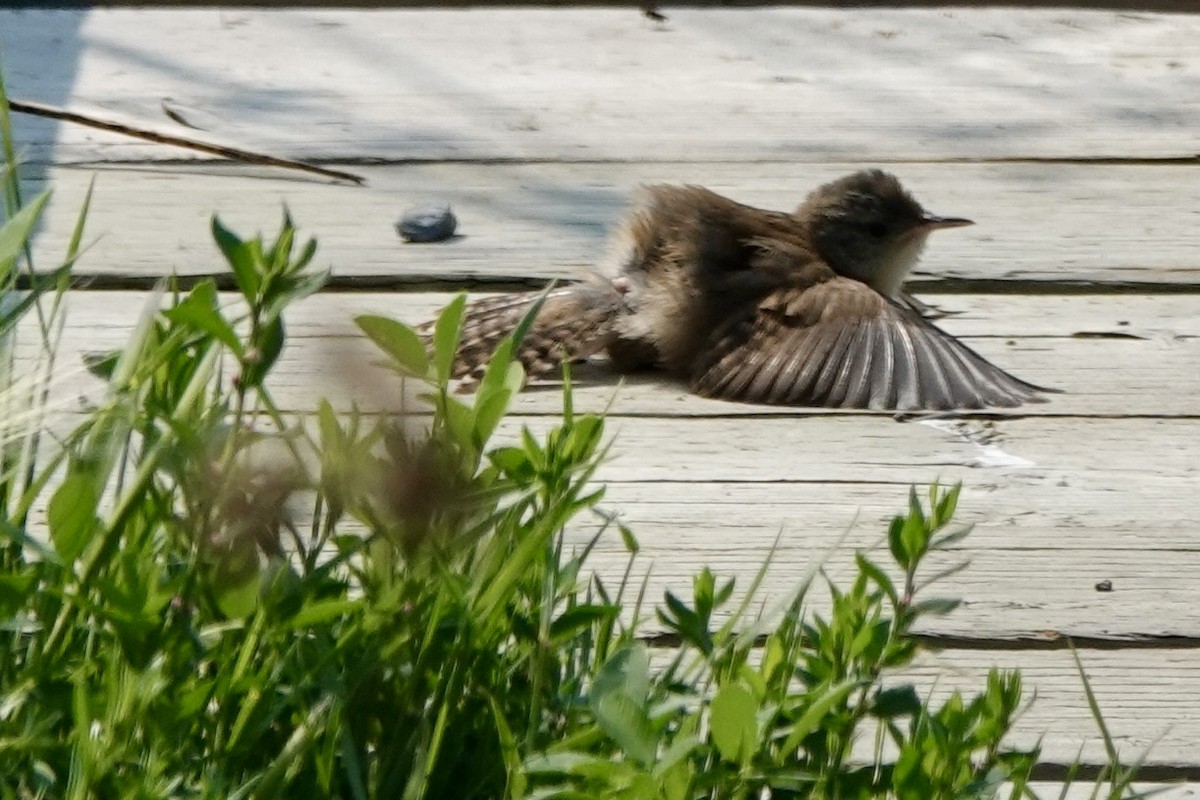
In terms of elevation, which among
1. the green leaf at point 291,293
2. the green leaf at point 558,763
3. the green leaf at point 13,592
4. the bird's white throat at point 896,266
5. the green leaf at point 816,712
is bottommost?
the bird's white throat at point 896,266


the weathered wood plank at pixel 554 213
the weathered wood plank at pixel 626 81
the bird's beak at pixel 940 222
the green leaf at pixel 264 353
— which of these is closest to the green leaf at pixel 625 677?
the green leaf at pixel 264 353

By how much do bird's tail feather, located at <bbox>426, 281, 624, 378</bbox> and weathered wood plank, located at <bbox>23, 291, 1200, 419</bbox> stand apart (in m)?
0.09

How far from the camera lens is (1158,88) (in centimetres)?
478

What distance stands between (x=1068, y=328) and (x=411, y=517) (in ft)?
7.61

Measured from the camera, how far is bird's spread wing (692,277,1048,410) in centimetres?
326

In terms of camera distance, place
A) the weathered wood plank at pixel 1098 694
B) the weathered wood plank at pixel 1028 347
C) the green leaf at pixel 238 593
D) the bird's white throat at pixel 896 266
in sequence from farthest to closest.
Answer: the bird's white throat at pixel 896 266 < the weathered wood plank at pixel 1028 347 < the weathered wood plank at pixel 1098 694 < the green leaf at pixel 238 593

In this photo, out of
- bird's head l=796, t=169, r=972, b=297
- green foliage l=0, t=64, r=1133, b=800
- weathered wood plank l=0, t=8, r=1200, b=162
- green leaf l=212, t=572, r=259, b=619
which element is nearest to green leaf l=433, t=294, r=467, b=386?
green foliage l=0, t=64, r=1133, b=800

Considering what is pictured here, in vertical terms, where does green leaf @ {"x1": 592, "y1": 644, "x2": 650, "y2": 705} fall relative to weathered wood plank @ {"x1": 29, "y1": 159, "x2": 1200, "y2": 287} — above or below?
above

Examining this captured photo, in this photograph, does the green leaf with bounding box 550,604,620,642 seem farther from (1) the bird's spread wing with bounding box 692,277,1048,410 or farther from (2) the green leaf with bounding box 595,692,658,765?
(1) the bird's spread wing with bounding box 692,277,1048,410

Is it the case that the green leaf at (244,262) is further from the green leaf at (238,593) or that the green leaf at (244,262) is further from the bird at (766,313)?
the bird at (766,313)

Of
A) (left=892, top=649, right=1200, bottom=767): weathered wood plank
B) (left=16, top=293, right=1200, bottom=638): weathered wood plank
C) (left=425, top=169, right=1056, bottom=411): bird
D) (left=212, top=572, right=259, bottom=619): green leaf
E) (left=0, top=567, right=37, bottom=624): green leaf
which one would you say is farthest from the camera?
(left=425, top=169, right=1056, bottom=411): bird

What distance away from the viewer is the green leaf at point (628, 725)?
139cm

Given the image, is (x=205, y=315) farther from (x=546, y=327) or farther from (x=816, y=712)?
(x=546, y=327)

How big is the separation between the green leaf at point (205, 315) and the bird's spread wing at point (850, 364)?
198cm
